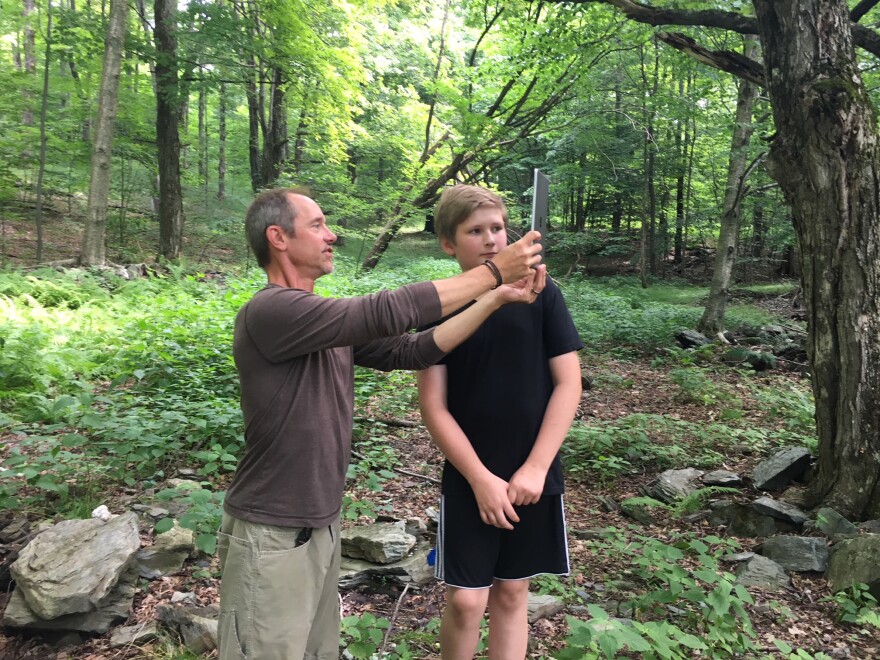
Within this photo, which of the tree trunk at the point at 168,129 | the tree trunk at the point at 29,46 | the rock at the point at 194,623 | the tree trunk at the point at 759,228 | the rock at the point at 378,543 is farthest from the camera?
the tree trunk at the point at 759,228

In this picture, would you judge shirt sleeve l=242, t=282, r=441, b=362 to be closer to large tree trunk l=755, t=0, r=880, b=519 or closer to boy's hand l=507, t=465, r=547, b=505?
boy's hand l=507, t=465, r=547, b=505

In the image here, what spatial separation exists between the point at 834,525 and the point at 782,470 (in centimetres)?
71

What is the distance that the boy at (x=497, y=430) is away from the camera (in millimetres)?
1882

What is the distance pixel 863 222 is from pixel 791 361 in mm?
5695

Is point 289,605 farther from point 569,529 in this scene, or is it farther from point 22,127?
point 22,127

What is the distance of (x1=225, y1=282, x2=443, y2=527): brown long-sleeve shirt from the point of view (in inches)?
60.8

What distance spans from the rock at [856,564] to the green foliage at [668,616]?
0.53 m

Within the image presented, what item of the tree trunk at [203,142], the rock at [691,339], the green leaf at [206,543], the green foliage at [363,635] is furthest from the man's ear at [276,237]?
the tree trunk at [203,142]

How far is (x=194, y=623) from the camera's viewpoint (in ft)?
8.51

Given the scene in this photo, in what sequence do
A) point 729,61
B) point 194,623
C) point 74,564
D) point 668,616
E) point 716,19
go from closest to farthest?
point 194,623 < point 74,564 < point 668,616 < point 716,19 < point 729,61

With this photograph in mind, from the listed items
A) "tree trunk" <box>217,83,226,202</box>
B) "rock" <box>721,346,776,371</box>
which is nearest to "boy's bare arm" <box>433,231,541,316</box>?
"rock" <box>721,346,776,371</box>

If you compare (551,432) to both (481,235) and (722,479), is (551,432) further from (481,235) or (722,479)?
(722,479)

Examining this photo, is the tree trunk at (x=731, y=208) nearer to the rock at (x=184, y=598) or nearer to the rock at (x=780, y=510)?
the rock at (x=780, y=510)

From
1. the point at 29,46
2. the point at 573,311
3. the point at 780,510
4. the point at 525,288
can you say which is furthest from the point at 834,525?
the point at 29,46
